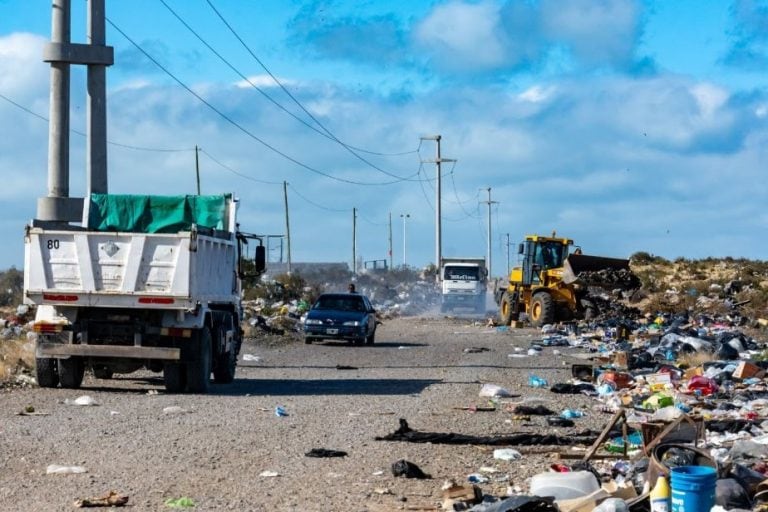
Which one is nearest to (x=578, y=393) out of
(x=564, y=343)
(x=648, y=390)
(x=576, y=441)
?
(x=648, y=390)

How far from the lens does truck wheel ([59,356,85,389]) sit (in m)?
17.5

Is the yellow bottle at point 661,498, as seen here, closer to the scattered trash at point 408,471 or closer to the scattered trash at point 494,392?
the scattered trash at point 408,471

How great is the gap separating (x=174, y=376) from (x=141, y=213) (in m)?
2.71

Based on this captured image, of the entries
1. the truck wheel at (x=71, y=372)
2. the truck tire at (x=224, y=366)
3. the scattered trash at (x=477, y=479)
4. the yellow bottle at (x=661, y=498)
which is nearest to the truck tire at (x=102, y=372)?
the truck wheel at (x=71, y=372)

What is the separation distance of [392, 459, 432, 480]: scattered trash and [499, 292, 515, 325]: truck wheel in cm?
3308

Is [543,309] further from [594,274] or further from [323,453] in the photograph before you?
[323,453]

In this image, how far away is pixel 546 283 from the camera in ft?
136

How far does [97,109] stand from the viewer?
2495 cm

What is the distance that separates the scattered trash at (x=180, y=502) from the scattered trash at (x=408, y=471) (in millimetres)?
1994

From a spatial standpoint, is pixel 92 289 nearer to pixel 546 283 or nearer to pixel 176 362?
pixel 176 362

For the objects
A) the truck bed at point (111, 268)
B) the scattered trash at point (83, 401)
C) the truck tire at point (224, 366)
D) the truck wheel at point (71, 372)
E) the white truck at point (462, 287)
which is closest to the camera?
the scattered trash at point (83, 401)

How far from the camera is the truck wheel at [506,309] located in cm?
4294

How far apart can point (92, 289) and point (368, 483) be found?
8.52 meters

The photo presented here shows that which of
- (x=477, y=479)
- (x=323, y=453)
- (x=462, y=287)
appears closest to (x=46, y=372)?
(x=323, y=453)
